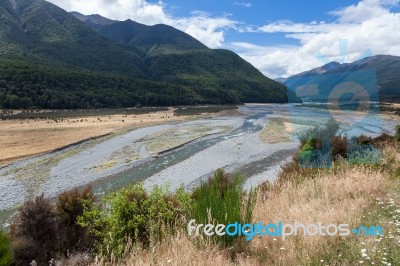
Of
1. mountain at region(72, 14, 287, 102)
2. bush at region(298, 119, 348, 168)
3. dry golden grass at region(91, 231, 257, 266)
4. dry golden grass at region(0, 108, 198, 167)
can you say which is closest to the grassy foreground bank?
dry golden grass at region(91, 231, 257, 266)

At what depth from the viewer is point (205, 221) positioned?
5.13m

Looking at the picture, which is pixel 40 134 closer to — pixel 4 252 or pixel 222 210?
pixel 4 252

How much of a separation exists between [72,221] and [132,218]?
1093mm

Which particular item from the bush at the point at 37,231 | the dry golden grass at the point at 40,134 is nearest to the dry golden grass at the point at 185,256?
the bush at the point at 37,231

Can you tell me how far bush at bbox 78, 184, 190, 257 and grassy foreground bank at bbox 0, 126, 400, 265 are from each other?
2cm

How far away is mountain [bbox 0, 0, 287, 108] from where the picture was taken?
262ft

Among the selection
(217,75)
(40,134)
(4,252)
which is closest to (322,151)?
(4,252)

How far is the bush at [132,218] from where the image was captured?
5.92 m

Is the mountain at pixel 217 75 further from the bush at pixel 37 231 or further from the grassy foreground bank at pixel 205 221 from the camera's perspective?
the bush at pixel 37 231

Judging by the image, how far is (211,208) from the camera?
17.4 ft

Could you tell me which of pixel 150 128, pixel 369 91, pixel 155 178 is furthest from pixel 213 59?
pixel 369 91

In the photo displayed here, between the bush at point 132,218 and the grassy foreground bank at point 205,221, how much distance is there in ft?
0.06

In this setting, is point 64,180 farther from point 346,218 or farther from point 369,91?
point 346,218

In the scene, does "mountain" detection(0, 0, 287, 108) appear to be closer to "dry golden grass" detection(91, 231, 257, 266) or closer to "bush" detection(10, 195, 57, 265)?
"bush" detection(10, 195, 57, 265)
